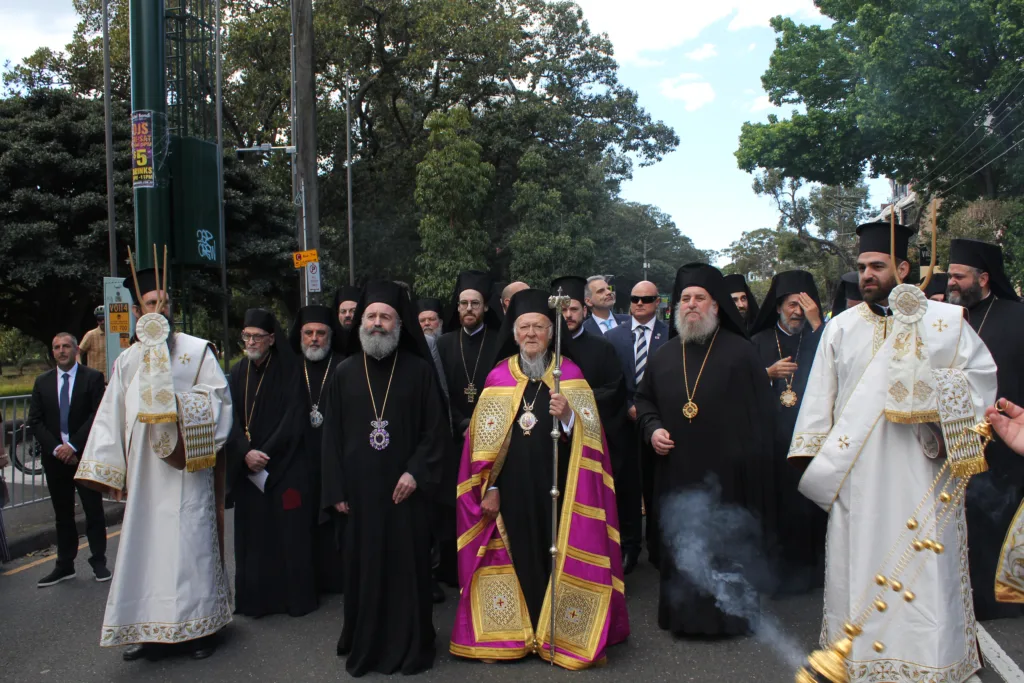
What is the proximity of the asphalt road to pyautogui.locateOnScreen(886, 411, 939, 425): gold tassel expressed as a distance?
1596 millimetres

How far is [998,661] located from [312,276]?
11.6 m

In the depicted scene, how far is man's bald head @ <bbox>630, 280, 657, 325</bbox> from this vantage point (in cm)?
789

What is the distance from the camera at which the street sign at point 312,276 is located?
14453 millimetres

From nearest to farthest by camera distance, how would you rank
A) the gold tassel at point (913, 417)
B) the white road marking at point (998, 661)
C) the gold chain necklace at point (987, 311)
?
1. the gold tassel at point (913, 417)
2. the white road marking at point (998, 661)
3. the gold chain necklace at point (987, 311)

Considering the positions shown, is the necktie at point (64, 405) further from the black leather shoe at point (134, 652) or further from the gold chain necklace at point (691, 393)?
the gold chain necklace at point (691, 393)

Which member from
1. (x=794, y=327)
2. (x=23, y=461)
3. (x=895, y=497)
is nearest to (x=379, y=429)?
(x=895, y=497)

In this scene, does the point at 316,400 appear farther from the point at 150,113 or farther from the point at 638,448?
the point at 150,113

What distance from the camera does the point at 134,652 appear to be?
17.6ft

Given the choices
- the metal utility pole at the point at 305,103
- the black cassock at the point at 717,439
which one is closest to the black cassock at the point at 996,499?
the black cassock at the point at 717,439

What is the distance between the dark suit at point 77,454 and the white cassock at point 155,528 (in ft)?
5.48

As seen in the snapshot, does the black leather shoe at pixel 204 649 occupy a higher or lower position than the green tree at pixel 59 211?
lower

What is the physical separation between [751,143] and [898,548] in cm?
2925

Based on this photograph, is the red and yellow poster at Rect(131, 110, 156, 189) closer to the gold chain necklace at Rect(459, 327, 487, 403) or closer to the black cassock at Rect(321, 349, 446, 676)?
the gold chain necklace at Rect(459, 327, 487, 403)

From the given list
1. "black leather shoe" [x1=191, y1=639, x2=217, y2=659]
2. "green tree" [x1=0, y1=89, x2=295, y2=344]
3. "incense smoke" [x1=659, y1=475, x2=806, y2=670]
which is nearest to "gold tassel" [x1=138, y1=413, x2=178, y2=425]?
"black leather shoe" [x1=191, y1=639, x2=217, y2=659]
